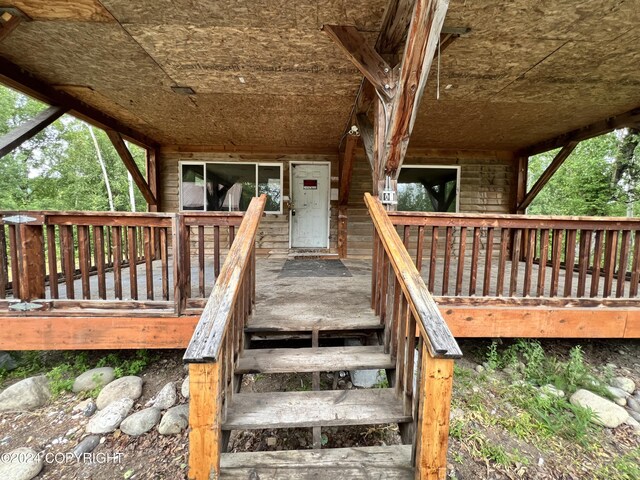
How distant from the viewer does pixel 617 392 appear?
2273 millimetres

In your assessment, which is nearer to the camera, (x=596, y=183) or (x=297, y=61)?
(x=297, y=61)

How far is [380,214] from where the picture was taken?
6.81 ft

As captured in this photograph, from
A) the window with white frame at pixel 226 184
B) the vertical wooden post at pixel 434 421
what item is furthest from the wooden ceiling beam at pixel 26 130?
A: the vertical wooden post at pixel 434 421

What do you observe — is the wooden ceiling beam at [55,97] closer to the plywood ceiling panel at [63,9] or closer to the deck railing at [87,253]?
the plywood ceiling panel at [63,9]

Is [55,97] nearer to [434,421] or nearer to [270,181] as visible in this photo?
[270,181]

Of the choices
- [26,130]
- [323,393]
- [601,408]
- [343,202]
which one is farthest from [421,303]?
[26,130]

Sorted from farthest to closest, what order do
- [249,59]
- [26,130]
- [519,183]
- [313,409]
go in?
[519,183] < [26,130] < [249,59] < [313,409]

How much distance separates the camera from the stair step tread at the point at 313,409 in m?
1.39

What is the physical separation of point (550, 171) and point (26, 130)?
7.92 meters

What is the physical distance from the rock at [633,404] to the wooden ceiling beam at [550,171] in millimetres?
3816

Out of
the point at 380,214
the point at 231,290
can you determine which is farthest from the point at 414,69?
the point at 231,290

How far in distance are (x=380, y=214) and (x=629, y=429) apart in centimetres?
238

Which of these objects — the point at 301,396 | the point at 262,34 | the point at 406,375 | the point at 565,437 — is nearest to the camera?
the point at 406,375

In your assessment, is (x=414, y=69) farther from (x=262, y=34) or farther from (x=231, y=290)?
(x=231, y=290)
